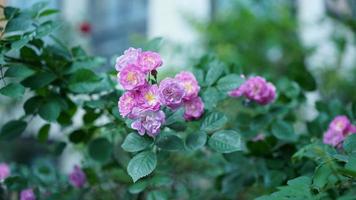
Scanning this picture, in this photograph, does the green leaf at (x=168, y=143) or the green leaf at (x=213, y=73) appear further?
the green leaf at (x=213, y=73)

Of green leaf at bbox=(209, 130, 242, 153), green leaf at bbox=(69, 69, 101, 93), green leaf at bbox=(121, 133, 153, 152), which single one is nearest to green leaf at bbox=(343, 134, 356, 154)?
green leaf at bbox=(209, 130, 242, 153)

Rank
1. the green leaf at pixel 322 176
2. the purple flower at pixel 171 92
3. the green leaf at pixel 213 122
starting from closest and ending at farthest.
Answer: the green leaf at pixel 322 176, the purple flower at pixel 171 92, the green leaf at pixel 213 122

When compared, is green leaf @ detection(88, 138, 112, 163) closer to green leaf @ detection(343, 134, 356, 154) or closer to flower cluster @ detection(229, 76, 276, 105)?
flower cluster @ detection(229, 76, 276, 105)

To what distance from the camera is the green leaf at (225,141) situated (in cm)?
114

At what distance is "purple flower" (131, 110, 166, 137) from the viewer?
43.1 inches

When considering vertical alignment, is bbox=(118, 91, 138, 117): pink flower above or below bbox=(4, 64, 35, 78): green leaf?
below

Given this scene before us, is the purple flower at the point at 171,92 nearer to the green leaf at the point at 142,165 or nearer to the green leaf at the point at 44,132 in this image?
the green leaf at the point at 142,165

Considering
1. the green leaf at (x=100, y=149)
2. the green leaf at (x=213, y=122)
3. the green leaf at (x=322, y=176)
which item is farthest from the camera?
the green leaf at (x=100, y=149)

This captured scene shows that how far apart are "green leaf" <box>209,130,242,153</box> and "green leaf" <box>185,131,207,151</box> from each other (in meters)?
0.02

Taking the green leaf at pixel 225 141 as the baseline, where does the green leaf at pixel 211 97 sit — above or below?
above

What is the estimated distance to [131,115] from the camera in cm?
109

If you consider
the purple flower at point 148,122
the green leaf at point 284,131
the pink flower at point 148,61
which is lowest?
the green leaf at point 284,131

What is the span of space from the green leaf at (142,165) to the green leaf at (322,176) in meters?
0.35

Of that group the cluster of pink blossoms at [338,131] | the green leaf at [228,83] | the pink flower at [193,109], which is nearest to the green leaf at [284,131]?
the cluster of pink blossoms at [338,131]
